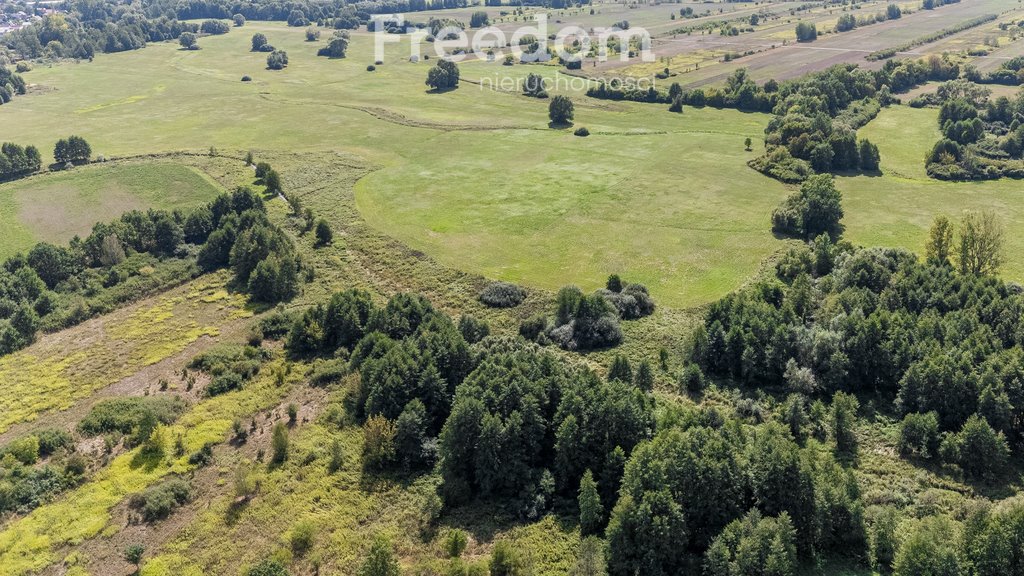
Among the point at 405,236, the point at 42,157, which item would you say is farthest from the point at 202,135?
the point at 405,236

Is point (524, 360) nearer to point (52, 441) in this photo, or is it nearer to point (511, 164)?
point (52, 441)

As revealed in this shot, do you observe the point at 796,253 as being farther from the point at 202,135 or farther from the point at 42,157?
the point at 42,157

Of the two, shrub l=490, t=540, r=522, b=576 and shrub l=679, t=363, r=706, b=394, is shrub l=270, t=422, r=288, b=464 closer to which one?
shrub l=490, t=540, r=522, b=576

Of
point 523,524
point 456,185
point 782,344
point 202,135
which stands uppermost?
point 202,135

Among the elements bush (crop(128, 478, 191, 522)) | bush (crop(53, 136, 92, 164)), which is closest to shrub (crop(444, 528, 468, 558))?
bush (crop(128, 478, 191, 522))

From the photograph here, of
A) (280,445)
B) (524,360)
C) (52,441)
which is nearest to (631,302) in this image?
(524,360)

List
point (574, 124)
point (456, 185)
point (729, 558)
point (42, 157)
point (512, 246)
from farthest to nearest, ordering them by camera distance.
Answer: point (574, 124) → point (42, 157) → point (456, 185) → point (512, 246) → point (729, 558)
